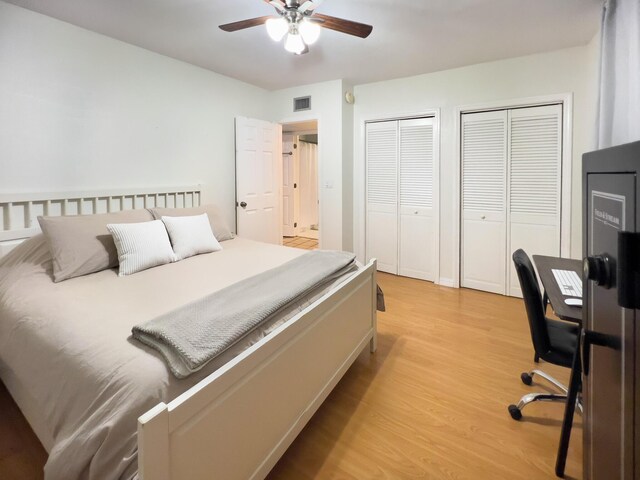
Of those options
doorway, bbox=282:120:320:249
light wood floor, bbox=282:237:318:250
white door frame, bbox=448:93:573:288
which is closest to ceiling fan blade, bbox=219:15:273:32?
white door frame, bbox=448:93:573:288

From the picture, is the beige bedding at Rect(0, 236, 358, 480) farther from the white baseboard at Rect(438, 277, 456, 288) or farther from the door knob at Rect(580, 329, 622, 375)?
the white baseboard at Rect(438, 277, 456, 288)

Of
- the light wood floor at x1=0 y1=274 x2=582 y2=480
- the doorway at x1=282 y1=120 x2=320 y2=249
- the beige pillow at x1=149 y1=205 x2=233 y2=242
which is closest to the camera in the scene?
the light wood floor at x1=0 y1=274 x2=582 y2=480

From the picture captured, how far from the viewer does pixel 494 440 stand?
5.66 feet

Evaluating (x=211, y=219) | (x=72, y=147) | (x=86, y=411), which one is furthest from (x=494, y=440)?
(x=72, y=147)

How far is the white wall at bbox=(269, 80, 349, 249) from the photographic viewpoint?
4.25m

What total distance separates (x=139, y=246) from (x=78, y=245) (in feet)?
1.14

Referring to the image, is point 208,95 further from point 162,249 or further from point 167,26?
point 162,249

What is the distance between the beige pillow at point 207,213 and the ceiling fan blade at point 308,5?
6.01 feet

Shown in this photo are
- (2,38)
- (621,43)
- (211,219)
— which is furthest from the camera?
(211,219)

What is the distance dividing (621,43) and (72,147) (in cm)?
388

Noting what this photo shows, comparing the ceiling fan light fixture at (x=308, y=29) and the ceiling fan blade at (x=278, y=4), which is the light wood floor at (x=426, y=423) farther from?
the ceiling fan blade at (x=278, y=4)

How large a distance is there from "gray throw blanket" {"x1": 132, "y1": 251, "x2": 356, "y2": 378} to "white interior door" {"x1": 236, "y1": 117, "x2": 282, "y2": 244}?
2.36 meters

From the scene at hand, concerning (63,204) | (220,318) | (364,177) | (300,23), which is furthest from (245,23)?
(364,177)

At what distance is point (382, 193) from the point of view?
4.47 meters
